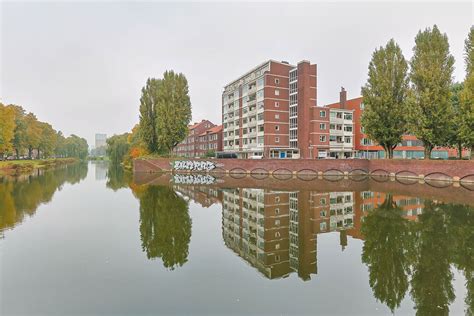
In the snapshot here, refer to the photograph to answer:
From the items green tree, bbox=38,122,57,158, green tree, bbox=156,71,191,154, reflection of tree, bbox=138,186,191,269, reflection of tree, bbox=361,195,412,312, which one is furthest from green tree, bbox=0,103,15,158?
reflection of tree, bbox=361,195,412,312

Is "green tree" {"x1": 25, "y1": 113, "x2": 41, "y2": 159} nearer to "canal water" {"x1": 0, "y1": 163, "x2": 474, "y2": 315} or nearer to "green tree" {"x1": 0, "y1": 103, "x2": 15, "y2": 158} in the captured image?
"green tree" {"x1": 0, "y1": 103, "x2": 15, "y2": 158}

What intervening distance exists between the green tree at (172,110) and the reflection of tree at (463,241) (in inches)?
2107

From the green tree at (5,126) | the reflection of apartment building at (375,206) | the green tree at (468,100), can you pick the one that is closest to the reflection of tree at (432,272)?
the reflection of apartment building at (375,206)

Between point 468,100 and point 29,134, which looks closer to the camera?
point 468,100

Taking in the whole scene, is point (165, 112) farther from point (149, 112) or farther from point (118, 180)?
point (118, 180)

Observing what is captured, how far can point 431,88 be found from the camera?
46.5 meters

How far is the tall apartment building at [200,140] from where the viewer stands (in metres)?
105

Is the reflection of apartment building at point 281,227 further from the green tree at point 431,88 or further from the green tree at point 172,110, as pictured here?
the green tree at point 172,110

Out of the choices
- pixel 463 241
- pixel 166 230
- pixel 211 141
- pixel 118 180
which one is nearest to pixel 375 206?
pixel 463 241

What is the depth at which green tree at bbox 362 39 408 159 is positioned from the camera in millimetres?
53125

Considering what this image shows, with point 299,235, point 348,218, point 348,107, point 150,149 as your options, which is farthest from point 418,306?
point 348,107

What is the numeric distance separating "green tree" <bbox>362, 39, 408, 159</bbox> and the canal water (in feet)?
112

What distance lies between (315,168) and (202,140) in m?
60.8

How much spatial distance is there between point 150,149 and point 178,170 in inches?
511
